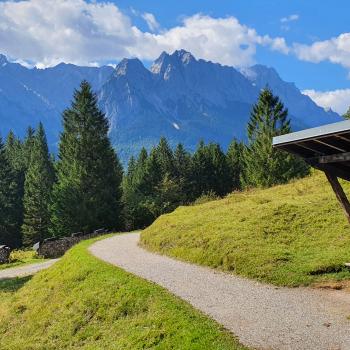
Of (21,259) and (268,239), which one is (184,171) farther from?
(268,239)

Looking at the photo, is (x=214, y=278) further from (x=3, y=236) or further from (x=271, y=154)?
(x=3, y=236)

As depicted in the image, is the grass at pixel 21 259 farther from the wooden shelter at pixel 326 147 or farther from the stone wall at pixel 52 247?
the wooden shelter at pixel 326 147

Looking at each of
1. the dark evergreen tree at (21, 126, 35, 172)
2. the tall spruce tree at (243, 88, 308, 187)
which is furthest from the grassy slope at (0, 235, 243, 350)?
the dark evergreen tree at (21, 126, 35, 172)

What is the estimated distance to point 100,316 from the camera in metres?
13.3

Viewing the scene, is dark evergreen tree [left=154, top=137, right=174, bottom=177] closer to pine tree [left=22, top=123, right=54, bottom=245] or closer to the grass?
pine tree [left=22, top=123, right=54, bottom=245]

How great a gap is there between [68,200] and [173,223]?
27482 mm

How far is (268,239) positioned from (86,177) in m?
35.1

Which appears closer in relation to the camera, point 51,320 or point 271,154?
point 51,320

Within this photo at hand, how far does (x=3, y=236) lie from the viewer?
6544 cm

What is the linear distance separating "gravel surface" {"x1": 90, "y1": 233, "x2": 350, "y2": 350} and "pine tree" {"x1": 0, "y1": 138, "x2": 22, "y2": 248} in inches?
2096

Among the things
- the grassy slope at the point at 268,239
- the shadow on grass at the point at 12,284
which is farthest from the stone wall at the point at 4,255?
the grassy slope at the point at 268,239

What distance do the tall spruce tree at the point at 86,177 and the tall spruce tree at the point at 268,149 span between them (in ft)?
51.5

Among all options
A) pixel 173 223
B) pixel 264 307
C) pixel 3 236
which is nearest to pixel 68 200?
pixel 3 236

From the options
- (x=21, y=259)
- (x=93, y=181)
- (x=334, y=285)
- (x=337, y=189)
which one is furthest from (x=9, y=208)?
(x=337, y=189)
